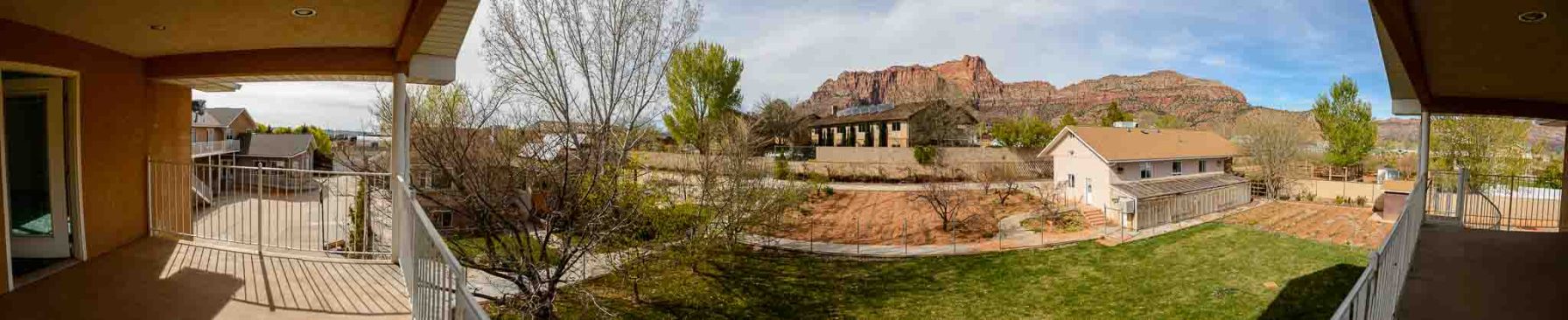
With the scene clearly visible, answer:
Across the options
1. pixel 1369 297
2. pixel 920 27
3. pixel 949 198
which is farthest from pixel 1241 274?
pixel 920 27

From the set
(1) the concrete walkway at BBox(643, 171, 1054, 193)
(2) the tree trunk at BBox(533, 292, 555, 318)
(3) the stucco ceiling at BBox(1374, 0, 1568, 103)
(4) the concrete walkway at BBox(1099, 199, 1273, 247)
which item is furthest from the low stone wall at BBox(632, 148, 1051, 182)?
(3) the stucco ceiling at BBox(1374, 0, 1568, 103)

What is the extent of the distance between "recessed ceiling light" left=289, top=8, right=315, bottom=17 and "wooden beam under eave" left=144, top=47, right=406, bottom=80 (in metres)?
1.17

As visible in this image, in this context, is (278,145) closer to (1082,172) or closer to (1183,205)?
(1082,172)

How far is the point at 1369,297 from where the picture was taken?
2.51 metres

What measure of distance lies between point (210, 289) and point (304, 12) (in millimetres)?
1861

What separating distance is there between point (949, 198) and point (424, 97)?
619 inches

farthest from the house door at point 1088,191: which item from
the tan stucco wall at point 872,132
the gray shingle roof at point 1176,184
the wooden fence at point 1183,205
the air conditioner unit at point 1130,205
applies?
the tan stucco wall at point 872,132

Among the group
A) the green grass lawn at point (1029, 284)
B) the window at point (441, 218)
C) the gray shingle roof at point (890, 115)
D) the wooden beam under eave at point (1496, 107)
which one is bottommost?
the green grass lawn at point (1029, 284)

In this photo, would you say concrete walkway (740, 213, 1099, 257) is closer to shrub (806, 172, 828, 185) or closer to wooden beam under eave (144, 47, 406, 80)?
shrub (806, 172, 828, 185)

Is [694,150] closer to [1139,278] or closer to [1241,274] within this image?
[1139,278]

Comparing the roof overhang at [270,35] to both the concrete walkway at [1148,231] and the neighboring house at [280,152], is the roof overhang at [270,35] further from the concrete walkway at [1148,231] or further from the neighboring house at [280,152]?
the neighboring house at [280,152]

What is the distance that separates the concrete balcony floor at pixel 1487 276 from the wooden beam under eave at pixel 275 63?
7.42 m

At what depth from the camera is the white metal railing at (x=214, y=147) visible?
19.6 metres

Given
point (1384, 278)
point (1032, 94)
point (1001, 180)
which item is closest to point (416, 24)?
point (1384, 278)
